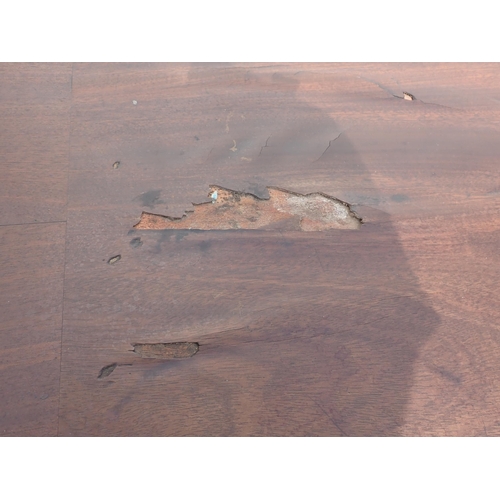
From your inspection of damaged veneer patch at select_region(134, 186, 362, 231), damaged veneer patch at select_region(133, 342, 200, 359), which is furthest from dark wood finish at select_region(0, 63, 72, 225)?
damaged veneer patch at select_region(133, 342, 200, 359)

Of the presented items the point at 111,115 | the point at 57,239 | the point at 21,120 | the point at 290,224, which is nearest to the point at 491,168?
the point at 290,224

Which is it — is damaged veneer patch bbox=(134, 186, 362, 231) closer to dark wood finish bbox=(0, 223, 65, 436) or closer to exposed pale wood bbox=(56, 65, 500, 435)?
exposed pale wood bbox=(56, 65, 500, 435)

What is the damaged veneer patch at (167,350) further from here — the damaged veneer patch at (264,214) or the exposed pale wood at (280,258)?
the damaged veneer patch at (264,214)

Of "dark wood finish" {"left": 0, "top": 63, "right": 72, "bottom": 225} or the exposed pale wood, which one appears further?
"dark wood finish" {"left": 0, "top": 63, "right": 72, "bottom": 225}

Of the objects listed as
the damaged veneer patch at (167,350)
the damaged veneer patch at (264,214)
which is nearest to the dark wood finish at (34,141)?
the damaged veneer patch at (264,214)

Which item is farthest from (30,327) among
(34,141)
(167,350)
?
(34,141)

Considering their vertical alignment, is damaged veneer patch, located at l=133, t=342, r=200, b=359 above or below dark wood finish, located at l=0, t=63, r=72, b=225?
below

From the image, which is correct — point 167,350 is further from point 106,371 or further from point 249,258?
point 249,258
